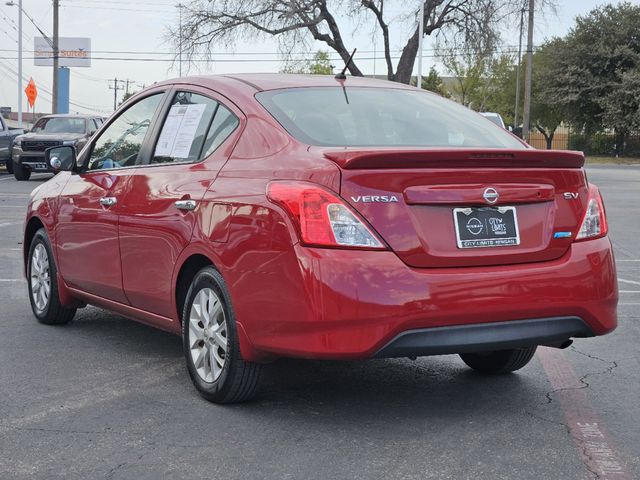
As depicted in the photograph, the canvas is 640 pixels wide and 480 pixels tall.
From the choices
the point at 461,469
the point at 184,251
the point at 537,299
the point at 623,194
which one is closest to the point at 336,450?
the point at 461,469

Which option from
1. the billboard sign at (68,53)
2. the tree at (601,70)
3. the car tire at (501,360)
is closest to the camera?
the car tire at (501,360)

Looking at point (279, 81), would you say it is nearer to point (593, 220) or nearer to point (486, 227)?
point (486, 227)

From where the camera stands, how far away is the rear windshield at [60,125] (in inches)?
1026

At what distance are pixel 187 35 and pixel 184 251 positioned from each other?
1536 inches

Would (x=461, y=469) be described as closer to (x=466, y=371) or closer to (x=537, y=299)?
(x=537, y=299)

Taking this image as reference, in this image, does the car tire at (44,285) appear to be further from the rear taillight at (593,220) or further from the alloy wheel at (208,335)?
the rear taillight at (593,220)

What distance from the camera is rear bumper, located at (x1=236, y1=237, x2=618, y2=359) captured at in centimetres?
415

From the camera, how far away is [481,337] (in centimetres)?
430

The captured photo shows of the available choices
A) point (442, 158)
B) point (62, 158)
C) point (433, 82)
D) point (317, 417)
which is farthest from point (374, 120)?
point (433, 82)

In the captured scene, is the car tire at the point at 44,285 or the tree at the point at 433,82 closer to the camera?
the car tire at the point at 44,285

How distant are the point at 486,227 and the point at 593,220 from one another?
69 cm

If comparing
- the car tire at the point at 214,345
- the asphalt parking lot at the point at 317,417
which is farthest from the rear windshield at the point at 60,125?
the car tire at the point at 214,345

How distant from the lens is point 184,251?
16.5 feet

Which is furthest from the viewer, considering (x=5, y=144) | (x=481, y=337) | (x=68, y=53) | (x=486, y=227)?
(x=68, y=53)
